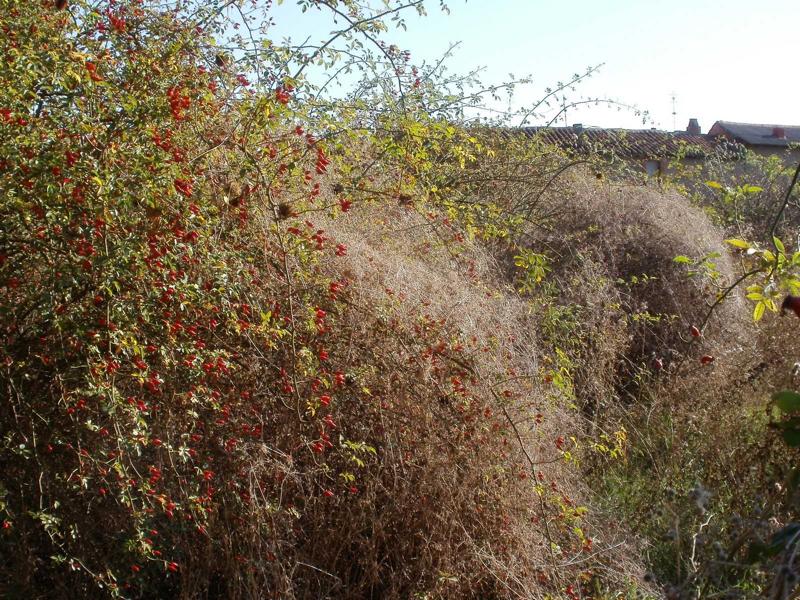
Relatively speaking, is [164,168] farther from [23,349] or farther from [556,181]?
[556,181]

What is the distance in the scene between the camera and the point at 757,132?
105 ft

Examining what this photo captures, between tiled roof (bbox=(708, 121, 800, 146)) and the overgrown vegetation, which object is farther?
tiled roof (bbox=(708, 121, 800, 146))

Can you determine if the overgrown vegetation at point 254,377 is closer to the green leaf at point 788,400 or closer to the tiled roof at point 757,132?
the green leaf at point 788,400

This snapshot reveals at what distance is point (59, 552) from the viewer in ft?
12.2

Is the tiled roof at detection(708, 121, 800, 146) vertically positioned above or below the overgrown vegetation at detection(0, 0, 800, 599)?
above

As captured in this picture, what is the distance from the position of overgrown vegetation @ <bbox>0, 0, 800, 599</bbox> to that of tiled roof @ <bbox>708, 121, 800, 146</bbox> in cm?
2575

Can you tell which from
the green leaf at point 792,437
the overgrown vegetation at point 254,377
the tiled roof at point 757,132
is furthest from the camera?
the tiled roof at point 757,132

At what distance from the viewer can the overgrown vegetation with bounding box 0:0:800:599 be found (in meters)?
3.21

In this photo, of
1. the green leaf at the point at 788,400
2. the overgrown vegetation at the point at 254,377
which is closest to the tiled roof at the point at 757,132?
the overgrown vegetation at the point at 254,377

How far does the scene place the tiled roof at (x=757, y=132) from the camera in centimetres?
2908

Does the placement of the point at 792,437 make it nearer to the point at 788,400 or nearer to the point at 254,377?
the point at 788,400

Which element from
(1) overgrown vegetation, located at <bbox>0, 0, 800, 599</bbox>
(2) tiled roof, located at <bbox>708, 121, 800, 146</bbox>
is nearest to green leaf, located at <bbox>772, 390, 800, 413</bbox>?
(1) overgrown vegetation, located at <bbox>0, 0, 800, 599</bbox>

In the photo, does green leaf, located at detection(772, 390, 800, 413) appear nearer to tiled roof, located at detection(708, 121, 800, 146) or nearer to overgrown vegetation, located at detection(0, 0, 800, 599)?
overgrown vegetation, located at detection(0, 0, 800, 599)

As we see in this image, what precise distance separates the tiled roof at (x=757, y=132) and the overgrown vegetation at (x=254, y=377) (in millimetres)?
25746
